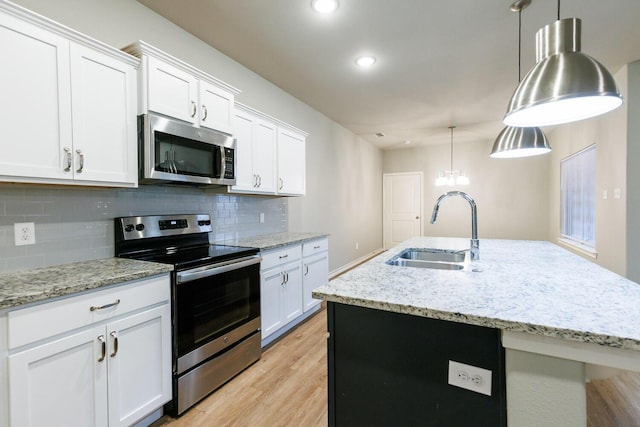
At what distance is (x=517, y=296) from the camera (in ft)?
3.64

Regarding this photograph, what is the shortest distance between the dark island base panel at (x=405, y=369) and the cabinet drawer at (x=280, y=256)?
1.33 m

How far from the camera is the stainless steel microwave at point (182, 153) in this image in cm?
182

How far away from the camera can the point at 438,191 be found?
6906 mm

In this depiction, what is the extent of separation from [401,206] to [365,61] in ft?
15.8

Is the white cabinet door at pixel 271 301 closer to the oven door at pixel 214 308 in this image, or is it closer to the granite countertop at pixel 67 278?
the oven door at pixel 214 308

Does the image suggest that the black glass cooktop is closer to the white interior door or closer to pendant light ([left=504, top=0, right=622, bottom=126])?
pendant light ([left=504, top=0, right=622, bottom=126])

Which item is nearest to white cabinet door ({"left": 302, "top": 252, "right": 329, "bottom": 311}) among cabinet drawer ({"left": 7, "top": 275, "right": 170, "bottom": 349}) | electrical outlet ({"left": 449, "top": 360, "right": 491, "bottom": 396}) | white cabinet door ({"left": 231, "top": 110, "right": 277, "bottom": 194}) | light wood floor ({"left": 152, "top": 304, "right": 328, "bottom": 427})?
light wood floor ({"left": 152, "top": 304, "right": 328, "bottom": 427})

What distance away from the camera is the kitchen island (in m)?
0.82

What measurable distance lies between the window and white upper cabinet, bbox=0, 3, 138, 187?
516 centimetres

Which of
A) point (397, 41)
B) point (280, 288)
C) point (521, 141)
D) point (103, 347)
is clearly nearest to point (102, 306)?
point (103, 347)

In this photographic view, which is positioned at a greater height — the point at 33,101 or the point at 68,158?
the point at 33,101

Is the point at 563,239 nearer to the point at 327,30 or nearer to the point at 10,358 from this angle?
the point at 327,30

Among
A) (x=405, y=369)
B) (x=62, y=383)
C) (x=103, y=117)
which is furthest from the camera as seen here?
(x=103, y=117)

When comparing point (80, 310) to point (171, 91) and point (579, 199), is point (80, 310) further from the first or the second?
point (579, 199)
